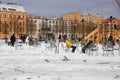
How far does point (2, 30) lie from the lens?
10431 centimetres

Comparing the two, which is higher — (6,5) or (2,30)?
(6,5)

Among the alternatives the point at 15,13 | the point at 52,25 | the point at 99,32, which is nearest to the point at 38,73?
the point at 99,32

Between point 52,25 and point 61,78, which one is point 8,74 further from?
point 52,25

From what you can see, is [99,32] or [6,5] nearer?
[99,32]

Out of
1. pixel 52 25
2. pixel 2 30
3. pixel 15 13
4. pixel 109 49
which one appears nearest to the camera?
pixel 109 49

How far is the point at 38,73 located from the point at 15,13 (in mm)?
114093

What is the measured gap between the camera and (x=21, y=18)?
412 ft

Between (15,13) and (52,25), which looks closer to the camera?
(15,13)

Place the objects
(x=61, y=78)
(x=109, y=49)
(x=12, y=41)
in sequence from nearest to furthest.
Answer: (x=61, y=78) < (x=109, y=49) < (x=12, y=41)

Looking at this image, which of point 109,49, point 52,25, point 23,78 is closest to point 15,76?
point 23,78

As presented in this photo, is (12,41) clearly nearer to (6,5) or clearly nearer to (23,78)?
(23,78)

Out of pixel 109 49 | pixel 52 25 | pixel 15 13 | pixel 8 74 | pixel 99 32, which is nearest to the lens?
pixel 8 74

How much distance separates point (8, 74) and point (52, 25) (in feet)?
490

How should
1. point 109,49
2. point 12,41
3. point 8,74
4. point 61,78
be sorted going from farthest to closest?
point 12,41
point 109,49
point 8,74
point 61,78
